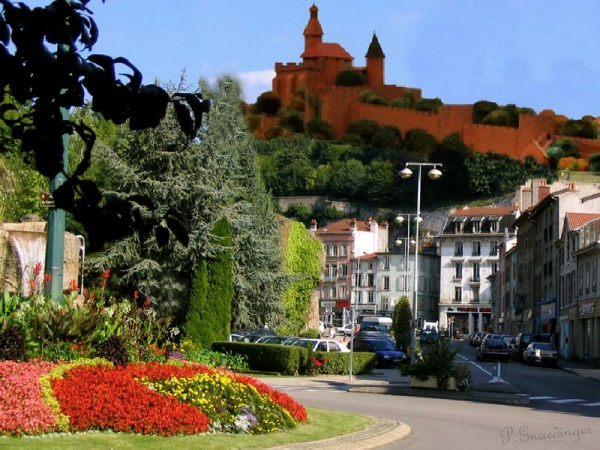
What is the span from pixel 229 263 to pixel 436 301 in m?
113

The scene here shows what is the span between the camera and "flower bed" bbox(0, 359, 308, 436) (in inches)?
566

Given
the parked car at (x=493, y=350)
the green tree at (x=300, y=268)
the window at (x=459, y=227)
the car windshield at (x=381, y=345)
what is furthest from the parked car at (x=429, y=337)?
the window at (x=459, y=227)

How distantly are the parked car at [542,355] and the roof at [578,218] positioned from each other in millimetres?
13350

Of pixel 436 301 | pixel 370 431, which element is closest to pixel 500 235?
pixel 436 301

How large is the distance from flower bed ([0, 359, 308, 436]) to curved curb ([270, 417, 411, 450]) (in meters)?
0.98

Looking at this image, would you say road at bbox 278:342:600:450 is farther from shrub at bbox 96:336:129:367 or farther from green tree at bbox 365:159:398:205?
green tree at bbox 365:159:398:205

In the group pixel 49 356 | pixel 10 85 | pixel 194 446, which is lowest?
pixel 194 446

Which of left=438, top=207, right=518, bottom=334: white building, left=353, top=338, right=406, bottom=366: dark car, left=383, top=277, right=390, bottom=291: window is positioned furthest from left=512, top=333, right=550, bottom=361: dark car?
left=383, top=277, right=390, bottom=291: window

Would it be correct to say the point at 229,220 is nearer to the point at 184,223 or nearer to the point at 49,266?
the point at 49,266

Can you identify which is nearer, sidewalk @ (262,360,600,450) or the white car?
sidewalk @ (262,360,600,450)

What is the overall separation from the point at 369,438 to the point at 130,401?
3783 mm

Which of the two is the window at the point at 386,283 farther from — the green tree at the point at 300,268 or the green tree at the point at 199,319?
the green tree at the point at 199,319

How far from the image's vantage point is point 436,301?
5915 inches

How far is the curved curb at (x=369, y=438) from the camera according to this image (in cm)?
1533
